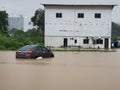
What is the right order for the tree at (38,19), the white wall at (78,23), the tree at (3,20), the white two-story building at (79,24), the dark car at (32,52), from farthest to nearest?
the tree at (38,19)
the tree at (3,20)
the white two-story building at (79,24)
the white wall at (78,23)
the dark car at (32,52)

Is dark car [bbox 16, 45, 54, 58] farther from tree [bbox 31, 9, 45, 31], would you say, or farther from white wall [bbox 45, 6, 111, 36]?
tree [bbox 31, 9, 45, 31]

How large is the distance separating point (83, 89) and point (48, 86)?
168cm

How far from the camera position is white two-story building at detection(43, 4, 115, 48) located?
74438mm

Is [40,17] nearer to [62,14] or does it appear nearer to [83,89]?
[62,14]

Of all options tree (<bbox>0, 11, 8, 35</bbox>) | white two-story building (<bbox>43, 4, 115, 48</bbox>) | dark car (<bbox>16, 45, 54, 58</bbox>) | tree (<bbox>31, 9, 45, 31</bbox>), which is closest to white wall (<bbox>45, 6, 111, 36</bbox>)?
white two-story building (<bbox>43, 4, 115, 48</bbox>)

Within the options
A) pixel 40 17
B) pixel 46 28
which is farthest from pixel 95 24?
pixel 40 17

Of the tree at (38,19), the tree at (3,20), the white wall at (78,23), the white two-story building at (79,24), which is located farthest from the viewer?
the tree at (38,19)

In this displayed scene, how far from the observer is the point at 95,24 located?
74500 millimetres

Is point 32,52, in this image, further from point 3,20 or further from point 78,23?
point 3,20

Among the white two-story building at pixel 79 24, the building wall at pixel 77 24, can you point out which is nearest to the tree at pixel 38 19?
the white two-story building at pixel 79 24

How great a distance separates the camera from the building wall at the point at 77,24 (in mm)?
74375

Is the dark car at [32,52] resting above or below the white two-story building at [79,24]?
below

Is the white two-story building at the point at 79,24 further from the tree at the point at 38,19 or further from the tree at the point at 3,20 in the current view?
the tree at the point at 38,19

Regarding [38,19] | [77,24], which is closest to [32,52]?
[77,24]
